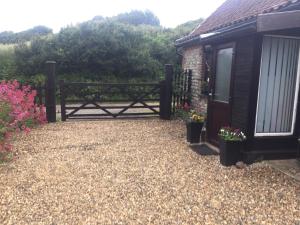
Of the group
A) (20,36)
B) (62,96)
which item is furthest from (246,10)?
(20,36)

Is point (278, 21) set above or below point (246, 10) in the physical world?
below

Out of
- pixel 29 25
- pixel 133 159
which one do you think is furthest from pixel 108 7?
pixel 133 159

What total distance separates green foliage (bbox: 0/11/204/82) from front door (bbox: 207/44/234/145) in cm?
1070

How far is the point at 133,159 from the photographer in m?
5.54

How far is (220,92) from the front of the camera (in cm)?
627

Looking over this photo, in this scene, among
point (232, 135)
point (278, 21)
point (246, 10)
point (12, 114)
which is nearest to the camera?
point (278, 21)

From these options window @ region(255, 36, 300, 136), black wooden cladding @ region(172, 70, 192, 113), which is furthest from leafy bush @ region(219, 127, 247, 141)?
black wooden cladding @ region(172, 70, 192, 113)

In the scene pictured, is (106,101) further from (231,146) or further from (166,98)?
(231,146)

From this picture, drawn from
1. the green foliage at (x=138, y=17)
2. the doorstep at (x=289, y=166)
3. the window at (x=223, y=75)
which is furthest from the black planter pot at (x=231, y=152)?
the green foliage at (x=138, y=17)

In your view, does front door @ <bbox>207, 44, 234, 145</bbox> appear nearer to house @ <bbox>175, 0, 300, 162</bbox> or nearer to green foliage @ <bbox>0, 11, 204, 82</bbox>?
house @ <bbox>175, 0, 300, 162</bbox>

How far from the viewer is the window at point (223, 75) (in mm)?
5880

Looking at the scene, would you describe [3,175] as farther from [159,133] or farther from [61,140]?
[159,133]

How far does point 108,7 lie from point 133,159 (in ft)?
111

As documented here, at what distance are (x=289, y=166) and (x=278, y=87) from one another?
1.45 m
